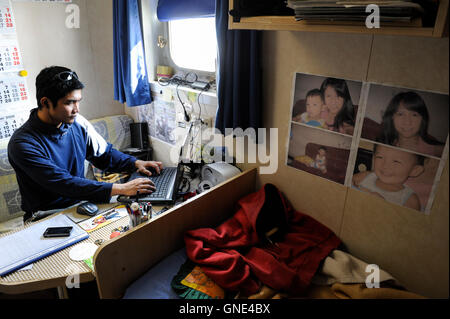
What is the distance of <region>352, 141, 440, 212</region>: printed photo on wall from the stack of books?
50 centimetres

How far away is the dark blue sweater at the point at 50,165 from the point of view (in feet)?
5.08

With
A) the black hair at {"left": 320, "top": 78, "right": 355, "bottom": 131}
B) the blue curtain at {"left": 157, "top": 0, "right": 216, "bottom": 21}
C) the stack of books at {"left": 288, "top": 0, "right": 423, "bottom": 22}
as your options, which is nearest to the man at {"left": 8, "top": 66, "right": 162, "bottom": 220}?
the blue curtain at {"left": 157, "top": 0, "right": 216, "bottom": 21}

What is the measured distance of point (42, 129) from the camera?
161cm

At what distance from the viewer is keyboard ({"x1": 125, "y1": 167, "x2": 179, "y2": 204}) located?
1.53 m

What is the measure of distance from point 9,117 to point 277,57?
193cm

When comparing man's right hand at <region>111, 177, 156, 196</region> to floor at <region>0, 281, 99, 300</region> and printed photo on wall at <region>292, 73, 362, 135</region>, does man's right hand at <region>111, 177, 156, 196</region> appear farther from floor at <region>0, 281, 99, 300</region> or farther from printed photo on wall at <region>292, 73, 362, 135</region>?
printed photo on wall at <region>292, 73, 362, 135</region>

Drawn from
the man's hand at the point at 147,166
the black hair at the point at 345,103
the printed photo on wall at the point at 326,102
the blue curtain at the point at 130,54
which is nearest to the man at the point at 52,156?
the man's hand at the point at 147,166

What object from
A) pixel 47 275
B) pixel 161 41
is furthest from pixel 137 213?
pixel 161 41

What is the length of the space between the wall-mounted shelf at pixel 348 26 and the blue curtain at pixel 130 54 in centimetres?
115

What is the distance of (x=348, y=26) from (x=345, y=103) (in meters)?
0.39

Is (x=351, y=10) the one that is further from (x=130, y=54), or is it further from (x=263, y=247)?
(x=130, y=54)

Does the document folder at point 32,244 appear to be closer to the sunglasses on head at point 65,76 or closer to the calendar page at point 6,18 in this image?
the sunglasses on head at point 65,76

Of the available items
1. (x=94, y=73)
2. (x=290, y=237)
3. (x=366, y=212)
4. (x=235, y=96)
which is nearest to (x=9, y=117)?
(x=94, y=73)
